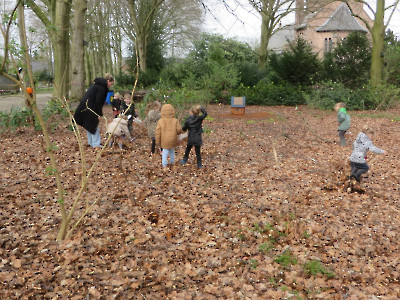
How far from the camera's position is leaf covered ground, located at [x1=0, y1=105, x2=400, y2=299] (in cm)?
316

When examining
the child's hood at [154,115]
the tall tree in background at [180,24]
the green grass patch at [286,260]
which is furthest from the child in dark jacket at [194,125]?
the tall tree in background at [180,24]

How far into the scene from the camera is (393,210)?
486 centimetres

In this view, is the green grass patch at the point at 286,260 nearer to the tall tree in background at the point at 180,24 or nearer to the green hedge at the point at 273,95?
the green hedge at the point at 273,95

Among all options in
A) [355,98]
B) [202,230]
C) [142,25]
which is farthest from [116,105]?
[142,25]

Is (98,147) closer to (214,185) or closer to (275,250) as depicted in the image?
(214,185)

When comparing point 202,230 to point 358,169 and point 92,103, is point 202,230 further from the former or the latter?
point 92,103

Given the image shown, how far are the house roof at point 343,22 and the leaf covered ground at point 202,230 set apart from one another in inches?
1422

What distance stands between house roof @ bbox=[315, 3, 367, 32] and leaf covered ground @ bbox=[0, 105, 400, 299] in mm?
36127

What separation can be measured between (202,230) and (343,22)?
41.0 metres

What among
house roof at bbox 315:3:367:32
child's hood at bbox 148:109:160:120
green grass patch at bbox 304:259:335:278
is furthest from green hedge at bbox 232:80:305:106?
house roof at bbox 315:3:367:32

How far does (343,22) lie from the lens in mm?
37781

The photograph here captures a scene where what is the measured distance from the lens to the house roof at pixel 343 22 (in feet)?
124

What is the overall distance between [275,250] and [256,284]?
0.68 metres

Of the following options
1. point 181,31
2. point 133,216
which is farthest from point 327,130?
point 181,31
